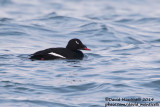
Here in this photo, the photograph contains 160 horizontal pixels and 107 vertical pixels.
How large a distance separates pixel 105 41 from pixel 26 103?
8.37 meters

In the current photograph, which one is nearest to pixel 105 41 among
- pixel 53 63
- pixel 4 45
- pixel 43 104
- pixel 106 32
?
pixel 106 32

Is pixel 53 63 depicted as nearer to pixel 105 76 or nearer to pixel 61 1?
pixel 105 76

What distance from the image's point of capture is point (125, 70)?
10.5m

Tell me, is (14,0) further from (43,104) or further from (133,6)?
(43,104)

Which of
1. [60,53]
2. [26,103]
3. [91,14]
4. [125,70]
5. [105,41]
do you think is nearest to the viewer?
[26,103]

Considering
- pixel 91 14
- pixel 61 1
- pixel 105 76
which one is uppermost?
pixel 61 1

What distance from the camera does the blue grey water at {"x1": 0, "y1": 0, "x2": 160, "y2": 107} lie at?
8180 millimetres

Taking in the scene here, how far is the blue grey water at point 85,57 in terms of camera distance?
26.8 ft

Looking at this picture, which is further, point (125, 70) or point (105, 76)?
point (125, 70)

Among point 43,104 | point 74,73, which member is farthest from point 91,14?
point 43,104

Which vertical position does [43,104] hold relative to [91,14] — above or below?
below

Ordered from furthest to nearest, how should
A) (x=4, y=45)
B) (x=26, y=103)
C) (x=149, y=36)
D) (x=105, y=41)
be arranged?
(x=149, y=36), (x=105, y=41), (x=4, y=45), (x=26, y=103)

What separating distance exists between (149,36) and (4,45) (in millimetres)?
5392

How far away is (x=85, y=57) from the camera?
12.5 m
